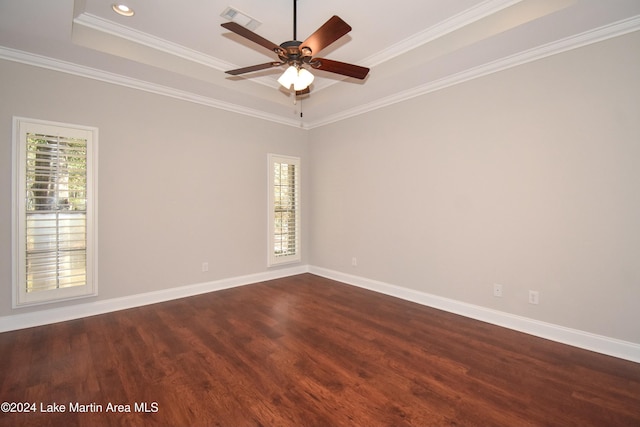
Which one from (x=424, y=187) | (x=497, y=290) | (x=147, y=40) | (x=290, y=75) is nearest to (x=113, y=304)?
(x=147, y=40)

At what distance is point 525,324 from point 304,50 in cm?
331

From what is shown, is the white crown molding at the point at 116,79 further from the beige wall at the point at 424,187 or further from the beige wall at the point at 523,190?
the beige wall at the point at 523,190

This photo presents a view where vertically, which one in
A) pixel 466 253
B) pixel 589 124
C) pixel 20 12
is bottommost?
pixel 466 253

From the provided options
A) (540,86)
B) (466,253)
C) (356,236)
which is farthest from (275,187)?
(540,86)

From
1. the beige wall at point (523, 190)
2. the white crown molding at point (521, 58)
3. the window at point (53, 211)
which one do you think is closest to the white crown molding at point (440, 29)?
the white crown molding at point (521, 58)

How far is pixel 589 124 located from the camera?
97.3 inches

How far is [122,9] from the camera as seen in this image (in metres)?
2.56

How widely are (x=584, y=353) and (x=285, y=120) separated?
189 inches

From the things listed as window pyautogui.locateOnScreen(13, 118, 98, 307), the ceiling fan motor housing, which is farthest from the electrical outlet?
window pyautogui.locateOnScreen(13, 118, 98, 307)

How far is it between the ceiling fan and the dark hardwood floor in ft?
7.88

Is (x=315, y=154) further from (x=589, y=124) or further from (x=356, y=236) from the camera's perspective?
(x=589, y=124)

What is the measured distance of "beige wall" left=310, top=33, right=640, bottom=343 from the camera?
92.7 inches

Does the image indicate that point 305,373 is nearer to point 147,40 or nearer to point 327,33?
point 327,33

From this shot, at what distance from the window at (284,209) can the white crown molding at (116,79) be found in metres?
0.89
